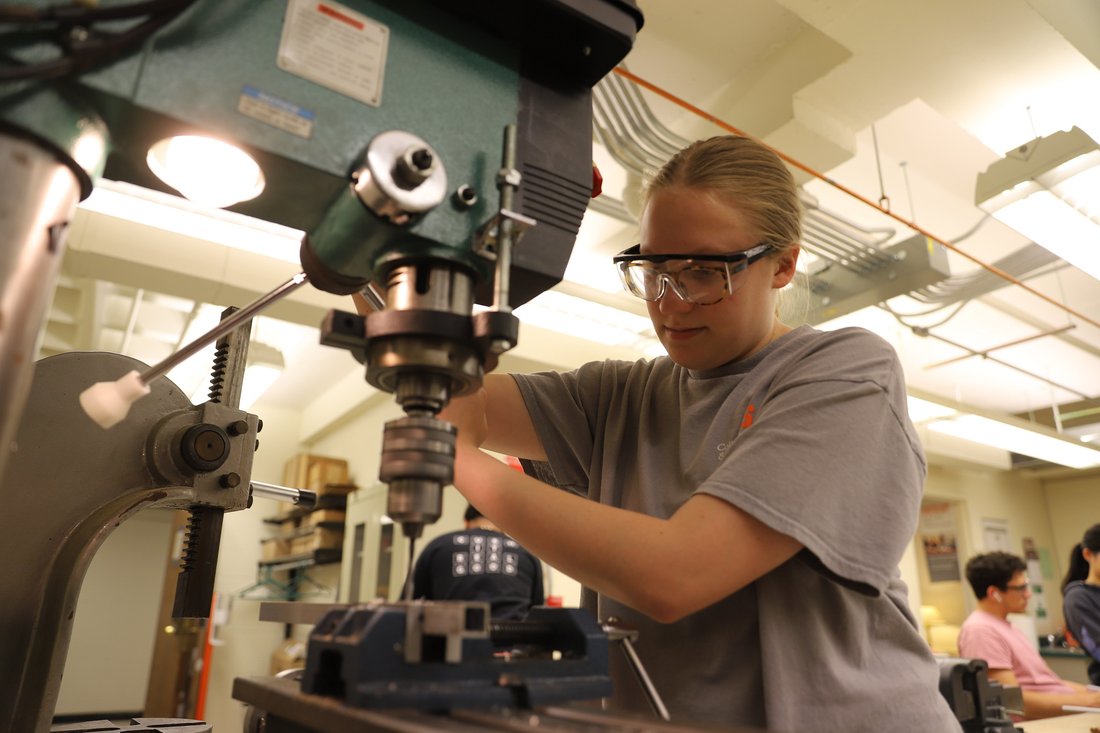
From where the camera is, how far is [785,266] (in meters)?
1.07

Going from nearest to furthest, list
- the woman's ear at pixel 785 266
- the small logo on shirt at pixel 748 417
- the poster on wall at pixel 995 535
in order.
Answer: the small logo on shirt at pixel 748 417 < the woman's ear at pixel 785 266 < the poster on wall at pixel 995 535

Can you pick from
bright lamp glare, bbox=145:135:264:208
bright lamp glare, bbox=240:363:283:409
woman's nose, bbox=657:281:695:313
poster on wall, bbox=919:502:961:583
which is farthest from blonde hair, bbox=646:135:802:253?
poster on wall, bbox=919:502:961:583

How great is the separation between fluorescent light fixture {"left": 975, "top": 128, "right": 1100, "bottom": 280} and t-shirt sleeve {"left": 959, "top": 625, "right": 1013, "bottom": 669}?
86.4 inches

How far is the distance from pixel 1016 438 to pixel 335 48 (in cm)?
573

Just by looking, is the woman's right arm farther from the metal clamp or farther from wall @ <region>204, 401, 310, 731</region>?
wall @ <region>204, 401, 310, 731</region>

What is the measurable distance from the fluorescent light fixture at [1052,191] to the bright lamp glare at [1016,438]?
242cm

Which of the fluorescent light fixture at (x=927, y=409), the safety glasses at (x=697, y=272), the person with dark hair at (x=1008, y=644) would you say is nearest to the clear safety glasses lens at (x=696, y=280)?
the safety glasses at (x=697, y=272)

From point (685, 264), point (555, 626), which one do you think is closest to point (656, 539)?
point (555, 626)

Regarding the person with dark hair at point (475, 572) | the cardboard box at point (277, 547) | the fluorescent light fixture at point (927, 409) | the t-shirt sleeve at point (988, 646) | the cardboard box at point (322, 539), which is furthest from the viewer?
the cardboard box at point (277, 547)

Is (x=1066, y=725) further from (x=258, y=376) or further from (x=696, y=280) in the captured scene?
(x=258, y=376)

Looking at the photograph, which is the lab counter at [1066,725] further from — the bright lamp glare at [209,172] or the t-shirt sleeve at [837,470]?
the bright lamp glare at [209,172]

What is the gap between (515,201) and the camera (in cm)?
69

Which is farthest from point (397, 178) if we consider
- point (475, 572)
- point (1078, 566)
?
point (1078, 566)

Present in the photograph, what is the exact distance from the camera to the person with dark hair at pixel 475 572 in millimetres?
2801
